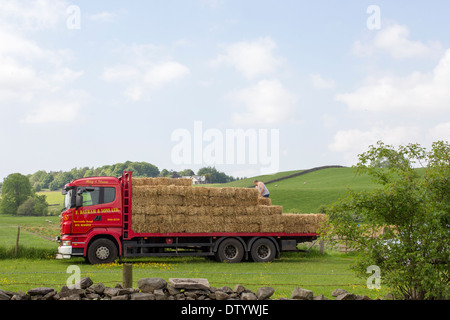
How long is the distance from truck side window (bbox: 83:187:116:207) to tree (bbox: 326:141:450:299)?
38.5ft

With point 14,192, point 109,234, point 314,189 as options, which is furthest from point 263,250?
point 14,192

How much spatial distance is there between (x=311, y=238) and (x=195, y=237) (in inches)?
206

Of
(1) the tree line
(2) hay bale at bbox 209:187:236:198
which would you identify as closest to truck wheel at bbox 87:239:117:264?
(2) hay bale at bbox 209:187:236:198

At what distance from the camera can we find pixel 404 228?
32.6 feet

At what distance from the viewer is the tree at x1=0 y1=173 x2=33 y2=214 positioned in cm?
7712

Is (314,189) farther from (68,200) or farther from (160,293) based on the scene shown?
(160,293)

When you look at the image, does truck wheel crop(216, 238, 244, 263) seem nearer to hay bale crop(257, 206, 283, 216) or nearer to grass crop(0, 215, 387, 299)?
grass crop(0, 215, 387, 299)

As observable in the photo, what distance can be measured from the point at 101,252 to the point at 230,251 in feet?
16.9

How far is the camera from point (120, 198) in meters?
20.4

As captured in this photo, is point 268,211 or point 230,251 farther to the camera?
point 268,211

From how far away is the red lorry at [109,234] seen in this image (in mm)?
19844

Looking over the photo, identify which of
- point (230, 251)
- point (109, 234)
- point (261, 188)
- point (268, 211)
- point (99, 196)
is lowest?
point (230, 251)
